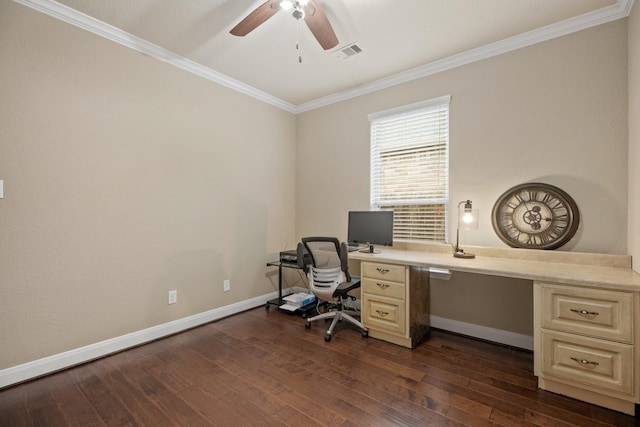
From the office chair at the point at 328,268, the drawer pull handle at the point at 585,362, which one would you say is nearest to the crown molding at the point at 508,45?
the office chair at the point at 328,268

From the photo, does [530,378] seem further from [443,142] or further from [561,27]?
[561,27]

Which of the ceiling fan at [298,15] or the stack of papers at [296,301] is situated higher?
the ceiling fan at [298,15]

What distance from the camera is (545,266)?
2.13 metres

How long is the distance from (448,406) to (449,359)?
2.05ft

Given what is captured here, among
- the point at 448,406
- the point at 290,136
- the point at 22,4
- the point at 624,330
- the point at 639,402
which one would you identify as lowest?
the point at 448,406

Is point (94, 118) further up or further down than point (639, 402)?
further up

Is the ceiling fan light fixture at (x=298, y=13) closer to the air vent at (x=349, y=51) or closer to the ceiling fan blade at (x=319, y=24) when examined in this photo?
the ceiling fan blade at (x=319, y=24)

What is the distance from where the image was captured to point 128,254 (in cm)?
252

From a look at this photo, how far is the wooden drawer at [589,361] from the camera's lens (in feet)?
5.37

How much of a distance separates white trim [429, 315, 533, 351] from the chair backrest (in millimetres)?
1091

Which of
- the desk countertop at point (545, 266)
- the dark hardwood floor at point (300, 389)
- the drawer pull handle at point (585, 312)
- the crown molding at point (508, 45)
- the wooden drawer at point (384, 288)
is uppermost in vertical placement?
the crown molding at point (508, 45)

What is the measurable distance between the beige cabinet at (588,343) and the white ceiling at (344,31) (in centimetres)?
209

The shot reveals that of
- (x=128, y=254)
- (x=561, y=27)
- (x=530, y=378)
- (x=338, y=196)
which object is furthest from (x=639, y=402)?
(x=128, y=254)

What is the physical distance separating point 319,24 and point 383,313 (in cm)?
239
